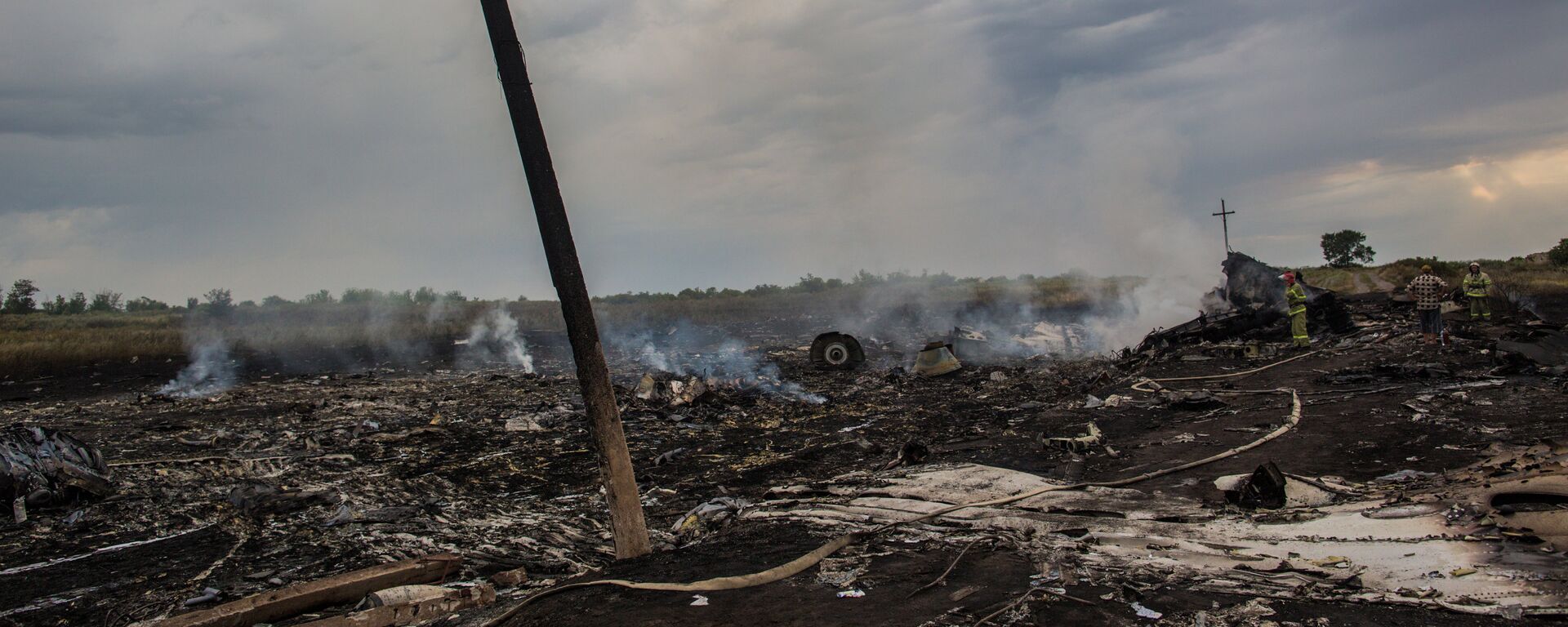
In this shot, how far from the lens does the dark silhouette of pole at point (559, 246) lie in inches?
196

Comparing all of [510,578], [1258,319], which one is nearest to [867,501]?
[510,578]

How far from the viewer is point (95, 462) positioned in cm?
799

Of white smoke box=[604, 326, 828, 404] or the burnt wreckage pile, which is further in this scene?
the burnt wreckage pile

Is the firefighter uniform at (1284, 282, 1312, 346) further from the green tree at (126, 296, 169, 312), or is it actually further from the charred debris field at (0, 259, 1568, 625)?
the green tree at (126, 296, 169, 312)

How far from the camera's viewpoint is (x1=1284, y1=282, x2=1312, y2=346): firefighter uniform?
1448 centimetres

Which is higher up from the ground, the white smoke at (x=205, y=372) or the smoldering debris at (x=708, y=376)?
the white smoke at (x=205, y=372)

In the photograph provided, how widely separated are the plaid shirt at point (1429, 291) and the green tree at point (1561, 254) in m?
29.6

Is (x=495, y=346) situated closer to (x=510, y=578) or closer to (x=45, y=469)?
(x=45, y=469)

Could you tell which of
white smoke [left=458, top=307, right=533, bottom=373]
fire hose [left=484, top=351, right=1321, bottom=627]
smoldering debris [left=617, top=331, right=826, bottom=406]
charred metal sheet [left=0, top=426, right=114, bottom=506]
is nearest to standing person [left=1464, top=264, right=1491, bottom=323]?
fire hose [left=484, top=351, right=1321, bottom=627]

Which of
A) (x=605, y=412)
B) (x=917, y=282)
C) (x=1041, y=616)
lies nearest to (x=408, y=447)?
(x=605, y=412)

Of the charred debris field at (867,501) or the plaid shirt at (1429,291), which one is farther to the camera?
the plaid shirt at (1429,291)

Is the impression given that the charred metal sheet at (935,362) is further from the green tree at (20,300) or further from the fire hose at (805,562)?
the green tree at (20,300)

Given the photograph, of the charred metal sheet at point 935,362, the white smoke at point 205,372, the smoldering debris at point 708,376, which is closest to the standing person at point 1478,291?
the charred metal sheet at point 935,362

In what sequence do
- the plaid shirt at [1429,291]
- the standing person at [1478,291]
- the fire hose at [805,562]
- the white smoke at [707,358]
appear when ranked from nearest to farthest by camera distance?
1. the fire hose at [805,562]
2. the plaid shirt at [1429,291]
3. the white smoke at [707,358]
4. the standing person at [1478,291]
